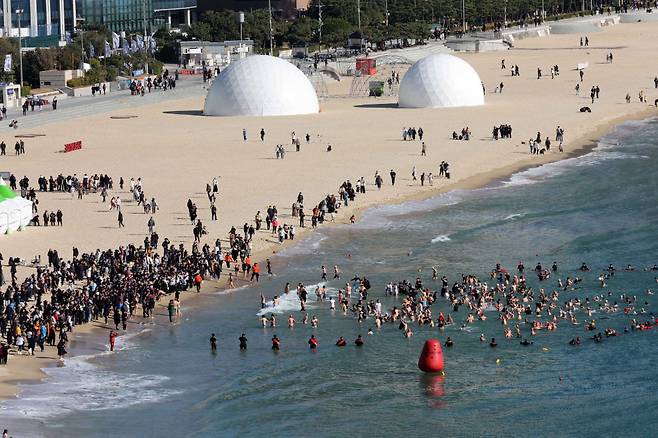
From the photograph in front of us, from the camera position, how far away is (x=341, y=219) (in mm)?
66250

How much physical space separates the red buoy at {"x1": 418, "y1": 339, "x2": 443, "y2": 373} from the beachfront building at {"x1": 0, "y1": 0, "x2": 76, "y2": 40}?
117 m

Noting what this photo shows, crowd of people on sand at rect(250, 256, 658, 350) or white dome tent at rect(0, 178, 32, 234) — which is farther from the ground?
white dome tent at rect(0, 178, 32, 234)

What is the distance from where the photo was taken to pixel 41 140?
306 feet

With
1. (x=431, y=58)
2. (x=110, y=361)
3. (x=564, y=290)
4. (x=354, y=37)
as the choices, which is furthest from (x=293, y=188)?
(x=354, y=37)

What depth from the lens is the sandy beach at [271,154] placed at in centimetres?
6241

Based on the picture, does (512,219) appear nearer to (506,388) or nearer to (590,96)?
(506,388)

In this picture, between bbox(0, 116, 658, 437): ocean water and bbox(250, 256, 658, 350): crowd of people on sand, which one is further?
bbox(250, 256, 658, 350): crowd of people on sand

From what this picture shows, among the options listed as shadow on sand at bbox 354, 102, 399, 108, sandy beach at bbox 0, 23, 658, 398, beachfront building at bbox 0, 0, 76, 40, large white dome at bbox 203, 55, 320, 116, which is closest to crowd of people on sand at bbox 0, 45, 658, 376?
sandy beach at bbox 0, 23, 658, 398

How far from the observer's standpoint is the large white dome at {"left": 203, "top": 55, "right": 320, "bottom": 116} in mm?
104438

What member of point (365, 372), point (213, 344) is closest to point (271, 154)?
point (213, 344)

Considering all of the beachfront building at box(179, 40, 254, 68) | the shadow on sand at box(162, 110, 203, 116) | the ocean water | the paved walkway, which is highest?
the beachfront building at box(179, 40, 254, 68)

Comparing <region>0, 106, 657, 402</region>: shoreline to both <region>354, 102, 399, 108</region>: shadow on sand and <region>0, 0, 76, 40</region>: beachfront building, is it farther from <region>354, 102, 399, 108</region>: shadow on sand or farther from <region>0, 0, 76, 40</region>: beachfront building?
<region>0, 0, 76, 40</region>: beachfront building

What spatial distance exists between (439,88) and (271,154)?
25936 mm

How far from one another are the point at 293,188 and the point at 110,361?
28.1m
